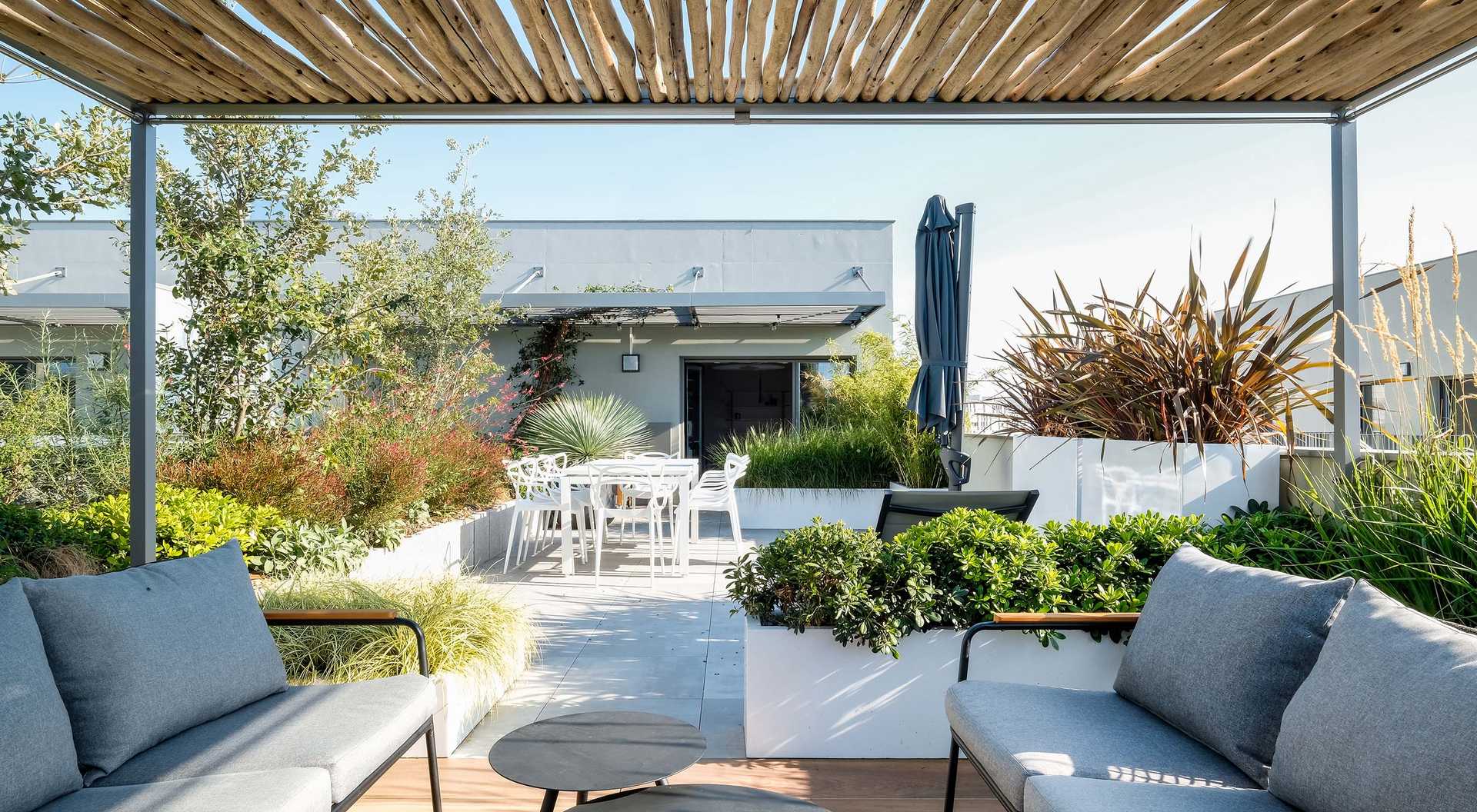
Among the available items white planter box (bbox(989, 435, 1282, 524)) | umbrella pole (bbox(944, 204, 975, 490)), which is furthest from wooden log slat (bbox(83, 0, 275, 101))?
white planter box (bbox(989, 435, 1282, 524))

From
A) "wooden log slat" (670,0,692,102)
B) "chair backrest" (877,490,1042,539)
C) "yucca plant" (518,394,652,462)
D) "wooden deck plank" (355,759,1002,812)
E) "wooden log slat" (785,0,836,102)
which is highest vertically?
"wooden log slat" (670,0,692,102)

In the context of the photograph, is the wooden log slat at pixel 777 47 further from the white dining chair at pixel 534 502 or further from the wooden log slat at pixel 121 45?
the white dining chair at pixel 534 502

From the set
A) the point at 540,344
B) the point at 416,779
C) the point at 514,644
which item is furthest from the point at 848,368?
the point at 416,779

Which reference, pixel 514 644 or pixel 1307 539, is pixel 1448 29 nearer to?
pixel 1307 539

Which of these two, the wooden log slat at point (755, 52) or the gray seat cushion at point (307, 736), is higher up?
the wooden log slat at point (755, 52)

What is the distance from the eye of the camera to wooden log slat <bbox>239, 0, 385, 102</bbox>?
2.44 m

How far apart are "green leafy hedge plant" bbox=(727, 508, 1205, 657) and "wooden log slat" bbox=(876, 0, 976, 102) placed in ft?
5.54

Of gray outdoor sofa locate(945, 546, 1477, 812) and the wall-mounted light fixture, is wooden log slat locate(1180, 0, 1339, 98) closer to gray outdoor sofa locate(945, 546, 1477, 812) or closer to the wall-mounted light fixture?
gray outdoor sofa locate(945, 546, 1477, 812)

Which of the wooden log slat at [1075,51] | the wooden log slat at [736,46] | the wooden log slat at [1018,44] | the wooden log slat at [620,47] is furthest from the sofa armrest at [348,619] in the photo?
the wooden log slat at [1075,51]

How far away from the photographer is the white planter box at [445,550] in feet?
17.2

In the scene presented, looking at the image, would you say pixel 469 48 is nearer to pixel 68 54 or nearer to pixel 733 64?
pixel 733 64

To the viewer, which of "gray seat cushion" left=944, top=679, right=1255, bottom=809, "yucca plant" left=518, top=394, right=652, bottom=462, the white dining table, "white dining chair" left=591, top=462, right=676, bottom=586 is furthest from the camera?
"yucca plant" left=518, top=394, right=652, bottom=462

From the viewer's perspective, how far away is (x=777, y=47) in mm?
2650

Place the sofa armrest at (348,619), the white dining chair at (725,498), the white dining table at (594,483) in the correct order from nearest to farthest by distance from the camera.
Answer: the sofa armrest at (348,619) → the white dining table at (594,483) → the white dining chair at (725,498)
